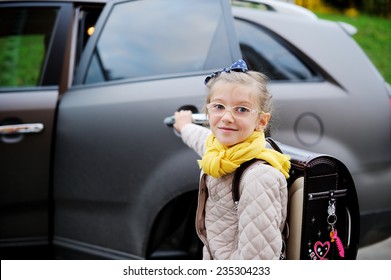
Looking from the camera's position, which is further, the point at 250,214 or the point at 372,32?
the point at 372,32

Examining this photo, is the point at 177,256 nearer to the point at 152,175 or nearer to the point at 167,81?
the point at 152,175

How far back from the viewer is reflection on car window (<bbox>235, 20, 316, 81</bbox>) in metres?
2.30

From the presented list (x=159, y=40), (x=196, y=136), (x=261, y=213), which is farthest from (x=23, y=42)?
(x=261, y=213)

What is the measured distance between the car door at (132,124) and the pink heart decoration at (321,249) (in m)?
0.65

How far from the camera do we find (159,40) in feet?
7.64

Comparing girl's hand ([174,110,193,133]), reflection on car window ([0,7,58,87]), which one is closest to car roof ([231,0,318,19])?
girl's hand ([174,110,193,133])

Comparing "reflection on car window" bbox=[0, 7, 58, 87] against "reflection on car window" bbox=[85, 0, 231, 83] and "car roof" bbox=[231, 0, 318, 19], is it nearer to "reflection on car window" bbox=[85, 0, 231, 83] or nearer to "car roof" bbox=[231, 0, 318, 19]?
"reflection on car window" bbox=[85, 0, 231, 83]

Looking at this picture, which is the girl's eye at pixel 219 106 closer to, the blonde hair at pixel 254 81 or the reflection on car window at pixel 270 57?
the blonde hair at pixel 254 81

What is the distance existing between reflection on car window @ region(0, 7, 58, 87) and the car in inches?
9.6

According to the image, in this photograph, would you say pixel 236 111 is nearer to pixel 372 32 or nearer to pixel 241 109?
pixel 241 109

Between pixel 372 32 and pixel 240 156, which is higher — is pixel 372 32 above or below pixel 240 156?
above

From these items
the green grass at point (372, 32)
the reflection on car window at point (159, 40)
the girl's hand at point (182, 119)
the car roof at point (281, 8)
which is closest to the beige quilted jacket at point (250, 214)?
the girl's hand at point (182, 119)

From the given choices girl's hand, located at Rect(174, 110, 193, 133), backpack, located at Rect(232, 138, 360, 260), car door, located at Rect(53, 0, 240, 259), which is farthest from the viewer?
car door, located at Rect(53, 0, 240, 259)

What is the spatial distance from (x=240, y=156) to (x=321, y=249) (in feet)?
1.36
